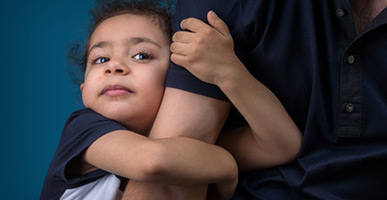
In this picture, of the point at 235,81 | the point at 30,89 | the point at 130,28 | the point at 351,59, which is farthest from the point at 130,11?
the point at 30,89

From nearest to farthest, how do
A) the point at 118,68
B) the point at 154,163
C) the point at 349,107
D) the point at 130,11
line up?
the point at 154,163 → the point at 349,107 → the point at 118,68 → the point at 130,11

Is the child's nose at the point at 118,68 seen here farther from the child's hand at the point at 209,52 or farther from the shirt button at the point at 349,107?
the shirt button at the point at 349,107

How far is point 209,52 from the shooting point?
1069 mm

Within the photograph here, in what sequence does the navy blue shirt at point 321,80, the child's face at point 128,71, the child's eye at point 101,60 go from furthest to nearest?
the child's eye at point 101,60, the child's face at point 128,71, the navy blue shirt at point 321,80

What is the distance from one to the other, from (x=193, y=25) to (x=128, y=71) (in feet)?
0.89

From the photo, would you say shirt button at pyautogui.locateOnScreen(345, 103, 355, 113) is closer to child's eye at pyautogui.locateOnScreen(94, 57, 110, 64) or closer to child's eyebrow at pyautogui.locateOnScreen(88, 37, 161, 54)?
child's eyebrow at pyautogui.locateOnScreen(88, 37, 161, 54)

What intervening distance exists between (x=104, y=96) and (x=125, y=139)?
0.24m

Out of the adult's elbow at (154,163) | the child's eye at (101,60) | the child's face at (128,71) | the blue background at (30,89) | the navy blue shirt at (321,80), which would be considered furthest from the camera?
the blue background at (30,89)

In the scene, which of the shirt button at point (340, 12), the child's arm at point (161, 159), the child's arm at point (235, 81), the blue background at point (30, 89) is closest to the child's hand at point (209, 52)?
the child's arm at point (235, 81)

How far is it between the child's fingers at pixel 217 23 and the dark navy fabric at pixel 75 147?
13.3 inches

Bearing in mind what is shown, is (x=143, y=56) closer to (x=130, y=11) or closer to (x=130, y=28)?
(x=130, y=28)

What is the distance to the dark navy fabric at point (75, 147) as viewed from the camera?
3.82 ft

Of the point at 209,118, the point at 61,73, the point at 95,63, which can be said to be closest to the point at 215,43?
the point at 209,118

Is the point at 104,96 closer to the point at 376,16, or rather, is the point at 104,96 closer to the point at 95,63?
the point at 95,63
